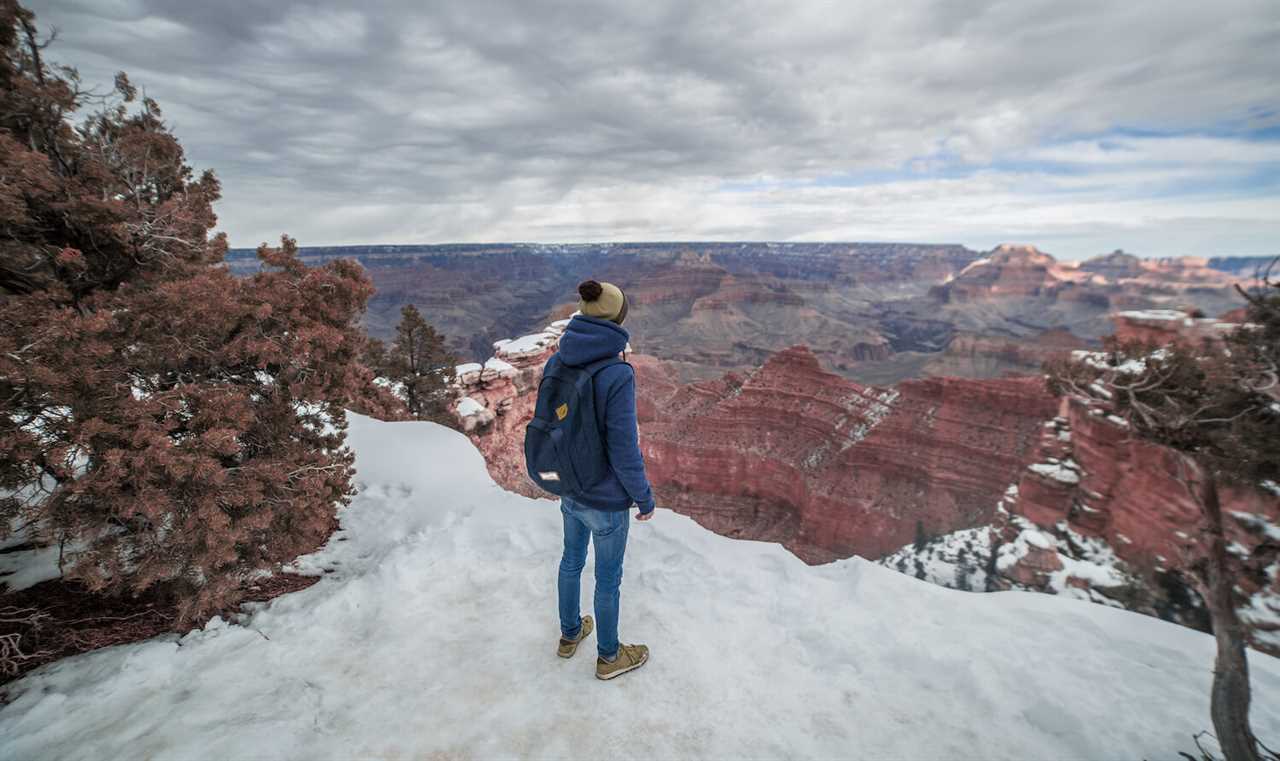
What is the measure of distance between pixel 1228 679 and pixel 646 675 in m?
3.85

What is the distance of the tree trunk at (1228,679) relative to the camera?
2.92m

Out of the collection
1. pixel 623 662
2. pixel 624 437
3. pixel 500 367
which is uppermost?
pixel 624 437

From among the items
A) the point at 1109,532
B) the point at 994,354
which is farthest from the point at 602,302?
the point at 994,354

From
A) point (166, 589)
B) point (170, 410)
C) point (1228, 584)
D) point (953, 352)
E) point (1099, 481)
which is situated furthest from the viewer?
point (953, 352)

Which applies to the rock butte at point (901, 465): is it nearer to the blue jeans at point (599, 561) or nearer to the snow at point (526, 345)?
the snow at point (526, 345)

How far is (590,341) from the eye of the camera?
2887 mm

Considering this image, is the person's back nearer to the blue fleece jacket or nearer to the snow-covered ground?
the blue fleece jacket

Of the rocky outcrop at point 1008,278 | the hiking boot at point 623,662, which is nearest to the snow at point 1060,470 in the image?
the hiking boot at point 623,662

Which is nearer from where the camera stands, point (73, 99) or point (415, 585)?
point (73, 99)

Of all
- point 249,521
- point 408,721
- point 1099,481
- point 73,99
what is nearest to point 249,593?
point 249,521

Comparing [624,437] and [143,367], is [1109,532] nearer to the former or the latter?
[624,437]

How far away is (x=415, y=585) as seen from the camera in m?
4.30

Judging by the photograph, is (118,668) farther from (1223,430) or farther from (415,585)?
(1223,430)

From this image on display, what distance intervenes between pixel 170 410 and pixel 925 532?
3156cm
